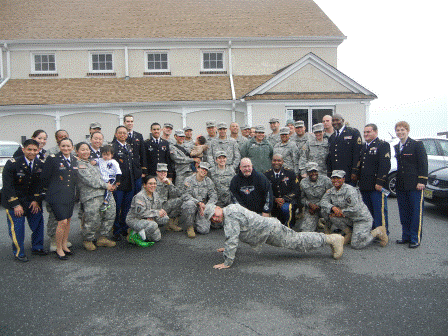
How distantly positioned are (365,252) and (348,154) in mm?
1948

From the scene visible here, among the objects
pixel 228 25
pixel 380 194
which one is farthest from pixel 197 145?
pixel 228 25

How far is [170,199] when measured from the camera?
6855mm

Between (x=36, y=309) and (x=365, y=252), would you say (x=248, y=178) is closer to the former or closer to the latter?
(x=365, y=252)

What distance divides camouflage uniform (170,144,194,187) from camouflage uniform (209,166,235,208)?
0.81m

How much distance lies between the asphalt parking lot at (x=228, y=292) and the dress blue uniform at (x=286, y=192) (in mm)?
1080

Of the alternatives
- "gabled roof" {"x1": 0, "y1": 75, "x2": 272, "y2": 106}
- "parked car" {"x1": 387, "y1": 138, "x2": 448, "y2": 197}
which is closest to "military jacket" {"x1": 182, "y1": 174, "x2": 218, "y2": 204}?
"parked car" {"x1": 387, "y1": 138, "x2": 448, "y2": 197}

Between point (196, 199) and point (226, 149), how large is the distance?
4.64 feet

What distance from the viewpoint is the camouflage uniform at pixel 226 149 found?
24.2 feet

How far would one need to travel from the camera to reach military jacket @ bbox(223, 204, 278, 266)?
4.62 meters

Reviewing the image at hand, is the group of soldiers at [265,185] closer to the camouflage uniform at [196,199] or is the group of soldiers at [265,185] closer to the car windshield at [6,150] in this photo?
the camouflage uniform at [196,199]

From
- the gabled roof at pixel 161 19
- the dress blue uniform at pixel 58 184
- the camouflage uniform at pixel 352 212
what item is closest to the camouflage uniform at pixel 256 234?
the camouflage uniform at pixel 352 212

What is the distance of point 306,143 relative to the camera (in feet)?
23.2

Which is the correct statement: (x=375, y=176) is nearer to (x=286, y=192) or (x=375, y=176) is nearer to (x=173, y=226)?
(x=286, y=192)

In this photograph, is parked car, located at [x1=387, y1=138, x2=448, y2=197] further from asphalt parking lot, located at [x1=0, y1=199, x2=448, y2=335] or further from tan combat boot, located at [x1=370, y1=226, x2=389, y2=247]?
tan combat boot, located at [x1=370, y1=226, x2=389, y2=247]
